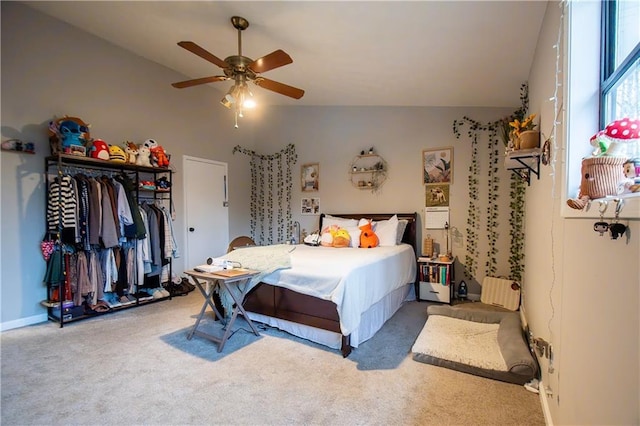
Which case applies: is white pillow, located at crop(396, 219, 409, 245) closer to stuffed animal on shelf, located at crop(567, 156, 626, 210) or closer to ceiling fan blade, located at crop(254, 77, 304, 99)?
ceiling fan blade, located at crop(254, 77, 304, 99)

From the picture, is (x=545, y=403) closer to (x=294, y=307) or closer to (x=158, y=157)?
(x=294, y=307)

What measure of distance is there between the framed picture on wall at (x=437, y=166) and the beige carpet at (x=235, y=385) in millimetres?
2245

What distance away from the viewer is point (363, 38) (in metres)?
2.67

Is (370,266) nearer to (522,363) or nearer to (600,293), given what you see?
(522,363)

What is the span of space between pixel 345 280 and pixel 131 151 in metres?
3.07

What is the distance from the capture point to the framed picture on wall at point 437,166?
413cm

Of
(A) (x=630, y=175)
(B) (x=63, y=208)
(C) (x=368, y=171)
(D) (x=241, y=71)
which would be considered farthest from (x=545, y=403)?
(B) (x=63, y=208)

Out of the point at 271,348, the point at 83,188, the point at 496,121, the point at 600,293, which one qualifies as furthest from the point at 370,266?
the point at 83,188

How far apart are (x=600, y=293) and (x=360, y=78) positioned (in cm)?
322

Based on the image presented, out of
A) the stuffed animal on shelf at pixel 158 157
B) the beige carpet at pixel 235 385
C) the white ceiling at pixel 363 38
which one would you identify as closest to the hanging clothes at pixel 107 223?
the stuffed animal on shelf at pixel 158 157

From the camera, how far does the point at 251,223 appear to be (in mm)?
5734

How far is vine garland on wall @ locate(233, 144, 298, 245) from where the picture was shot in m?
5.44

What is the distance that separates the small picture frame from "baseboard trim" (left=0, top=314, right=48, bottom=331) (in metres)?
3.57

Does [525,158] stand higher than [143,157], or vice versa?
[143,157]
